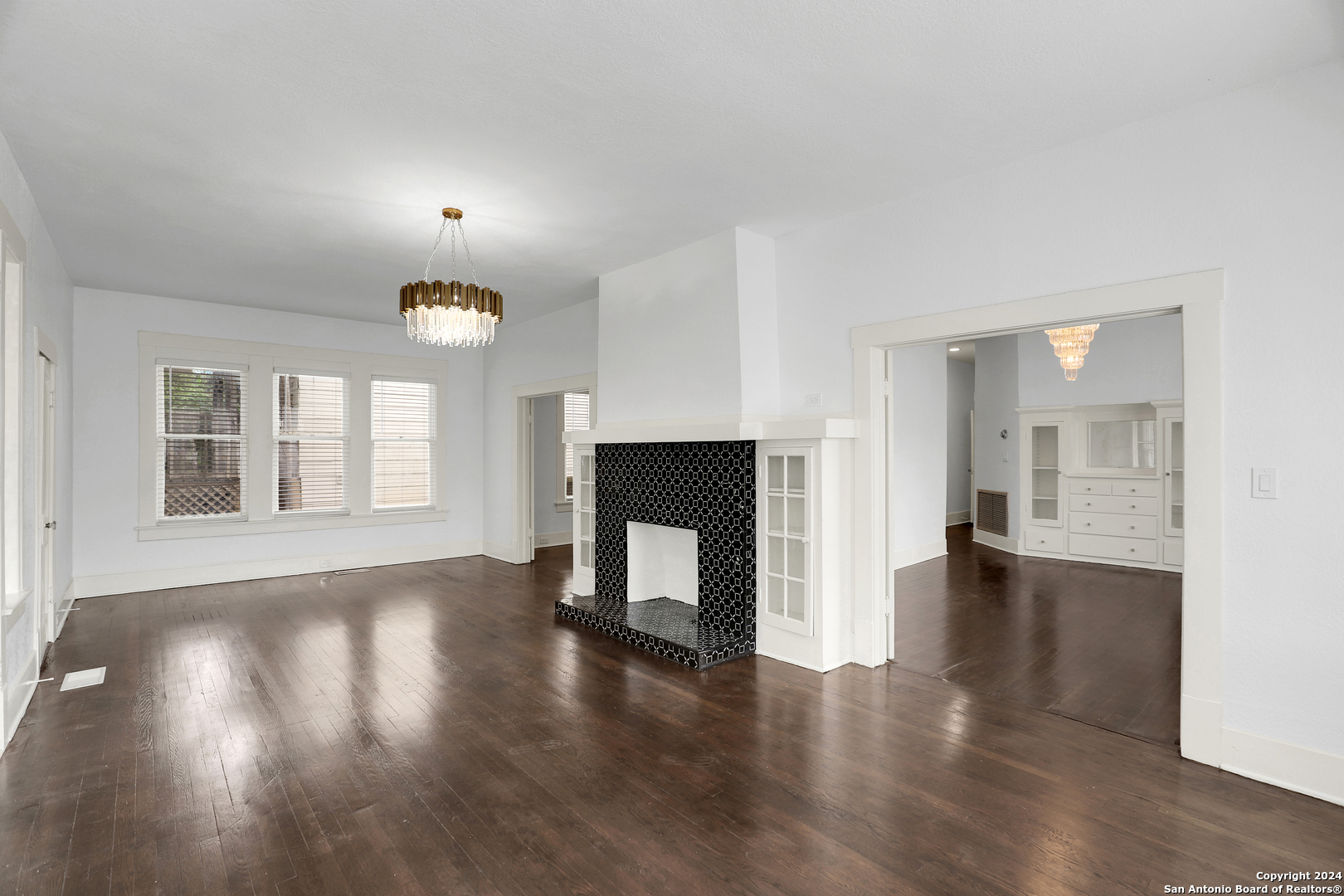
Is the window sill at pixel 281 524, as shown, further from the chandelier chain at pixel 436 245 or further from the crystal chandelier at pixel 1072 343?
the crystal chandelier at pixel 1072 343

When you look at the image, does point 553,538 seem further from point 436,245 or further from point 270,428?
point 436,245

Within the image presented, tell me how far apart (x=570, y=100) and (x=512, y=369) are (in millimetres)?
5220

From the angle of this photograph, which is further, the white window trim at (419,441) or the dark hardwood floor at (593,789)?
the white window trim at (419,441)

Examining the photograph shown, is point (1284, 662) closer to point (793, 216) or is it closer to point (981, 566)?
point (793, 216)

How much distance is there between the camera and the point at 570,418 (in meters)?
9.45

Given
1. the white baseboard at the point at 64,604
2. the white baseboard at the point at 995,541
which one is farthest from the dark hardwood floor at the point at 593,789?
the white baseboard at the point at 995,541

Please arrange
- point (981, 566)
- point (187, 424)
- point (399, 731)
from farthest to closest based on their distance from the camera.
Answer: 1. point (981, 566)
2. point (187, 424)
3. point (399, 731)

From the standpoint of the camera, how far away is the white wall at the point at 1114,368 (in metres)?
6.88

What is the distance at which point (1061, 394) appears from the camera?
7.62m

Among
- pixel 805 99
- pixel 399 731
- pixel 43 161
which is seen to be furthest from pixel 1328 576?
pixel 43 161

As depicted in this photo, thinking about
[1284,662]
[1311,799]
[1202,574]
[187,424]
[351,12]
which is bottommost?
Result: [1311,799]

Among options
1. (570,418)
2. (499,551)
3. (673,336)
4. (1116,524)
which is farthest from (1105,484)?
(499,551)

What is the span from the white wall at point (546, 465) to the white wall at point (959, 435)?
21.5ft

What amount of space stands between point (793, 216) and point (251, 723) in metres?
4.13
